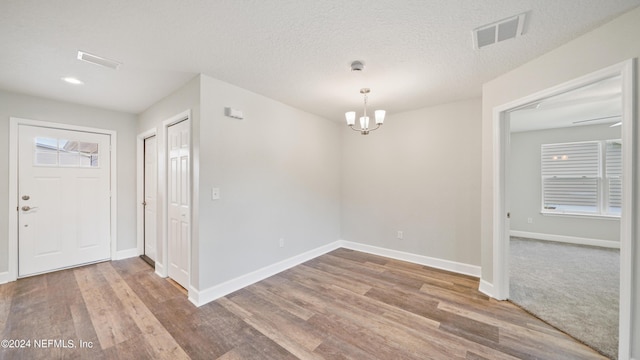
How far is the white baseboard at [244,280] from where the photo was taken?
2.63 m

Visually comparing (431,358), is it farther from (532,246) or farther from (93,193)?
(93,193)

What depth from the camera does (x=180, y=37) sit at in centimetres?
194

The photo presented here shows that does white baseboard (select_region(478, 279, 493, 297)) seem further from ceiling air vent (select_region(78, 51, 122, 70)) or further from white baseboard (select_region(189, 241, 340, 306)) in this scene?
ceiling air vent (select_region(78, 51, 122, 70))

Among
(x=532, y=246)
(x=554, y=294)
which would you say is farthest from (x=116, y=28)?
(x=532, y=246)

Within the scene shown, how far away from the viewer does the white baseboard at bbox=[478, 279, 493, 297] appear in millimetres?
2760

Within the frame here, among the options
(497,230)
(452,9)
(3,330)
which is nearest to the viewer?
(452,9)

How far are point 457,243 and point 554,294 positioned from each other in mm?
1112

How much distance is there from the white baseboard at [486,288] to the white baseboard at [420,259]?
1.62 feet

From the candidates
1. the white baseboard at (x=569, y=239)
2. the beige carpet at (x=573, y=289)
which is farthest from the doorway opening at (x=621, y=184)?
the white baseboard at (x=569, y=239)

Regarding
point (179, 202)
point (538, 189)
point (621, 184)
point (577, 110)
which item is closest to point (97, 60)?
point (179, 202)

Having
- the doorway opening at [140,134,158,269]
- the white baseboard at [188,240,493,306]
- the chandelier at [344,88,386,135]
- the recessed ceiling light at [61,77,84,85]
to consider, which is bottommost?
the white baseboard at [188,240,493,306]

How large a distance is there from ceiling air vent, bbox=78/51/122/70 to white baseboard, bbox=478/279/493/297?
477 cm

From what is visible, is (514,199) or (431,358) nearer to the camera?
(431,358)

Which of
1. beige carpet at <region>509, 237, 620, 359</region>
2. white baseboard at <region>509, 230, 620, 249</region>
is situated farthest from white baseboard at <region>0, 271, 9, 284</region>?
white baseboard at <region>509, 230, 620, 249</region>
